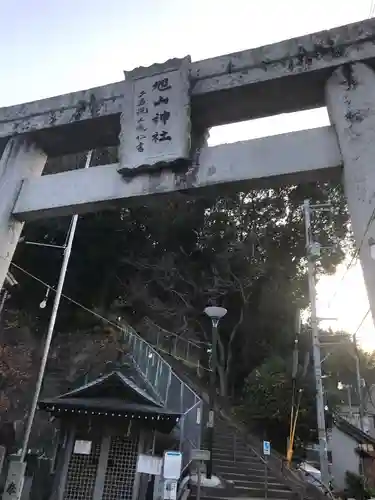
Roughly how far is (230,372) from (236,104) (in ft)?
67.5

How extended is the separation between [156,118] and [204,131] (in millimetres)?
621

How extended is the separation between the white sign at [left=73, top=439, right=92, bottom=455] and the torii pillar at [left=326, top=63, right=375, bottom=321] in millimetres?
10357

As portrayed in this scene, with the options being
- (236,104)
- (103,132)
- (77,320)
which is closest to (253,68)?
(236,104)

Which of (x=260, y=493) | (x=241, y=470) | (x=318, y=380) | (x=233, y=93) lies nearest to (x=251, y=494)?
(x=260, y=493)

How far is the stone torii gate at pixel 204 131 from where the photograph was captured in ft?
11.7

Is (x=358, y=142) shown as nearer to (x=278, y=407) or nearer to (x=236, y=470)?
(x=236, y=470)

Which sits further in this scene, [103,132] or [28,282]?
[28,282]

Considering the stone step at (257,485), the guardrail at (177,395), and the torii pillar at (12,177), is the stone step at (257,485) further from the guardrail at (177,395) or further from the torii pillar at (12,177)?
the torii pillar at (12,177)

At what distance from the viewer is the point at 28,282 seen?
2303 centimetres

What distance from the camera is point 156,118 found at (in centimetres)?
419

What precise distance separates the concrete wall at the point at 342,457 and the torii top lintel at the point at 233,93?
17286 millimetres

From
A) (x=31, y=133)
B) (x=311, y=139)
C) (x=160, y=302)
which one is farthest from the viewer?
(x=160, y=302)

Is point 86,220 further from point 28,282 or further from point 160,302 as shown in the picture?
point 160,302

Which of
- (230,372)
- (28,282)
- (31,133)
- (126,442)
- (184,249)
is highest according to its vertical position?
(184,249)
